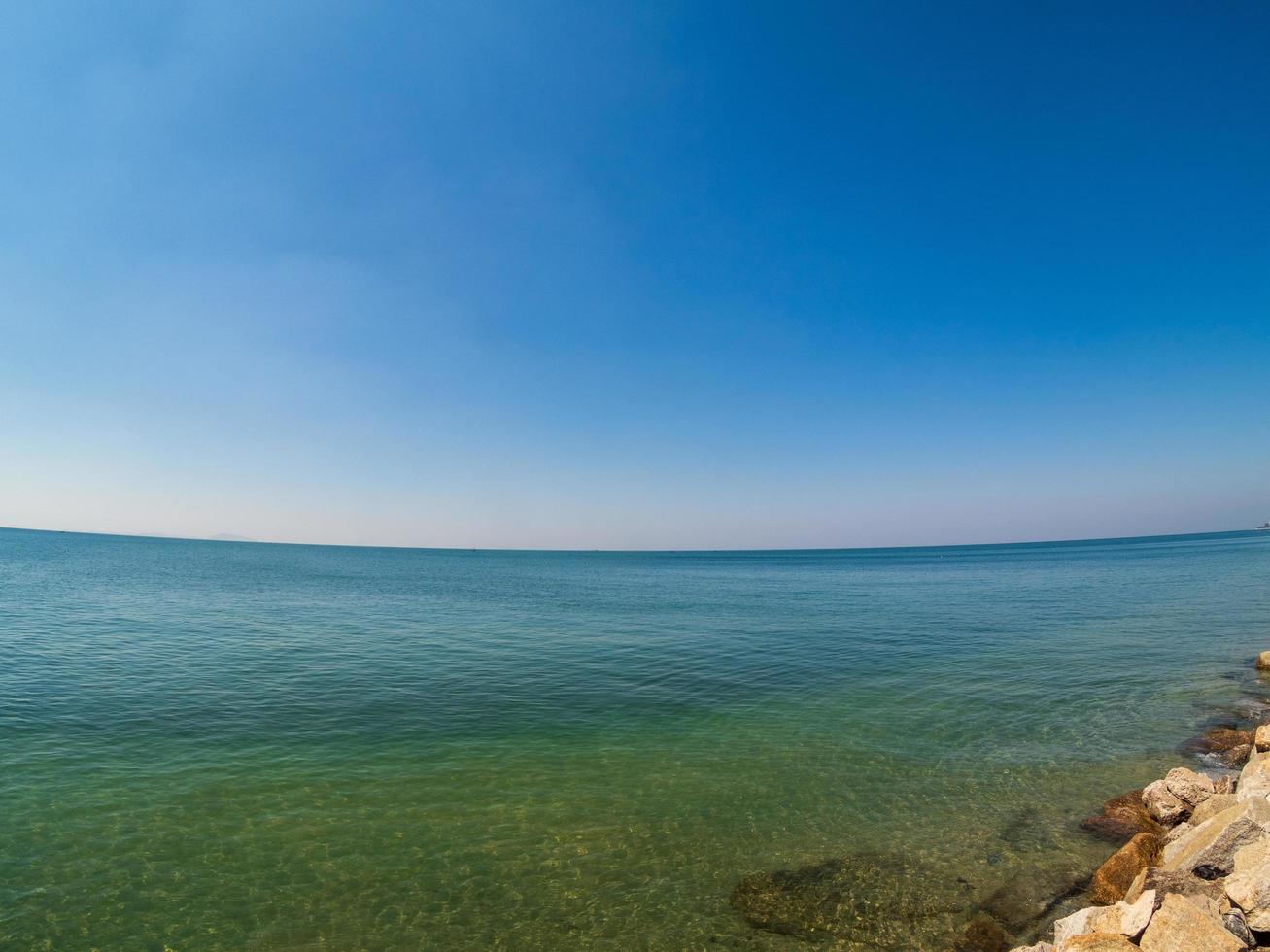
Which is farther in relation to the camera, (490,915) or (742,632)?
(742,632)

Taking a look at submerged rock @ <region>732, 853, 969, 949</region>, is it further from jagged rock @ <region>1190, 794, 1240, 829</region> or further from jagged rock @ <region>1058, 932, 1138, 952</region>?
jagged rock @ <region>1190, 794, 1240, 829</region>

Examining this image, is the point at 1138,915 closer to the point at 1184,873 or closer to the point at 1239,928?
the point at 1239,928

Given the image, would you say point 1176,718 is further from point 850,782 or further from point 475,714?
point 475,714

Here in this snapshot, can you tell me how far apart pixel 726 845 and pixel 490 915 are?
5.22m

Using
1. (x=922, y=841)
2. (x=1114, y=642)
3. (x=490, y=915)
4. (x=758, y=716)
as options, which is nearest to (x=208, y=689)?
(x=490, y=915)

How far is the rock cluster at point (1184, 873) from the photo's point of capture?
746cm

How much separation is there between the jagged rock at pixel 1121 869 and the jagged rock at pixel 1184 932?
12.5 ft

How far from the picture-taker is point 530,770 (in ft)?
56.9

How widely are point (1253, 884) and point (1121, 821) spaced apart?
691 centimetres

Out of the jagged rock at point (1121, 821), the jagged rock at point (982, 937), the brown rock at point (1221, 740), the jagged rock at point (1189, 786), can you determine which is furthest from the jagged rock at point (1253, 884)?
the brown rock at point (1221, 740)

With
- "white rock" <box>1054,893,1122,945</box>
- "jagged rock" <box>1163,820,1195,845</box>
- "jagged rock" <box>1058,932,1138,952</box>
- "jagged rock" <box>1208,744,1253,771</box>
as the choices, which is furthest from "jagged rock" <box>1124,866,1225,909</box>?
"jagged rock" <box>1208,744,1253,771</box>

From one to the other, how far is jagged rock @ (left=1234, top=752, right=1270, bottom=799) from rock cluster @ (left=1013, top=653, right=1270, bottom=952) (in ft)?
0.09

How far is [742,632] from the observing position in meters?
44.4

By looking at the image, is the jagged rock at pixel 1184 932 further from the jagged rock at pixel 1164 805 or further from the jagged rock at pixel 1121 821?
the jagged rock at pixel 1164 805
